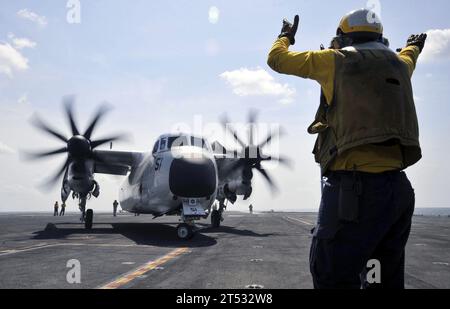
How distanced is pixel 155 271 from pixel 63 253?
4680mm

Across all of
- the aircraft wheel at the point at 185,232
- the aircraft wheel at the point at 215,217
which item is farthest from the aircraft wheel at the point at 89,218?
the aircraft wheel at the point at 185,232

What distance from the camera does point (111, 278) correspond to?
7570 mm

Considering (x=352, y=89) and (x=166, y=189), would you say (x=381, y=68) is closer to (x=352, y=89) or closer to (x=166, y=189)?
(x=352, y=89)

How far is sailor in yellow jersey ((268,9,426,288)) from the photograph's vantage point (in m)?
2.80

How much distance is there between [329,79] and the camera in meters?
3.07

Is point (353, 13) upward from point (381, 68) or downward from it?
upward

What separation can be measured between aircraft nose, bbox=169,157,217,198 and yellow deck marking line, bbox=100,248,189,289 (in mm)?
4296

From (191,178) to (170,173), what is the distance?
111cm

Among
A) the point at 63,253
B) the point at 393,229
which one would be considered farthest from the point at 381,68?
the point at 63,253

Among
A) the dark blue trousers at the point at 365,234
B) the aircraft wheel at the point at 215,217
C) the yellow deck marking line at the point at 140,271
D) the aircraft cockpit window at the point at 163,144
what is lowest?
the aircraft wheel at the point at 215,217

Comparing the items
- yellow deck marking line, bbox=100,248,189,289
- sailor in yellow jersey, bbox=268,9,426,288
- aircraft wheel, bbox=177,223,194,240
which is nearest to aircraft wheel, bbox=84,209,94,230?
aircraft wheel, bbox=177,223,194,240

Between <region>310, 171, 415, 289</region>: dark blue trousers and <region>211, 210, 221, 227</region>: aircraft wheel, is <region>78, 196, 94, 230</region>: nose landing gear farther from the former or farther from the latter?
<region>310, 171, 415, 289</region>: dark blue trousers

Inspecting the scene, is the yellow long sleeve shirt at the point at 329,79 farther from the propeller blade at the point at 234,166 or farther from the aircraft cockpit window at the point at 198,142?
the propeller blade at the point at 234,166

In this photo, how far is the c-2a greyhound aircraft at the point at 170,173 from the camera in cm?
1608
